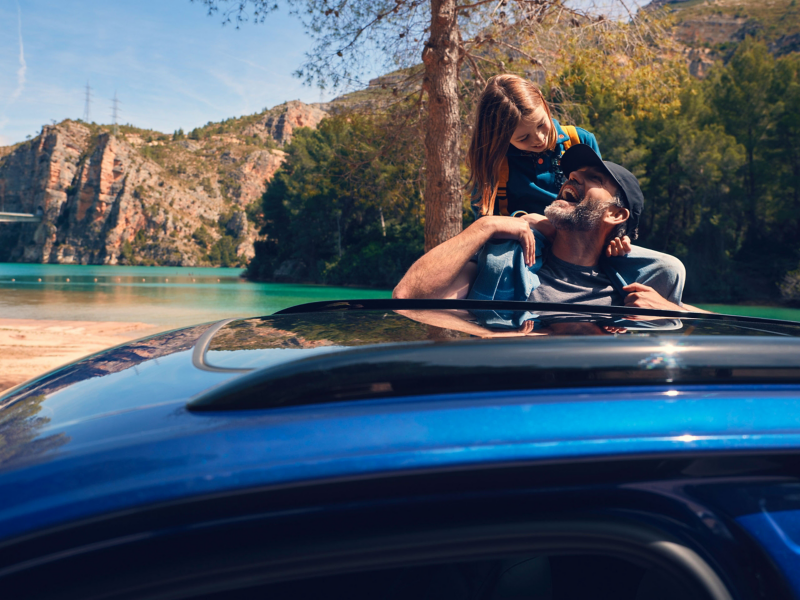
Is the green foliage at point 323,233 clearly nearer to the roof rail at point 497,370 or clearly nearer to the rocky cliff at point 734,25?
the roof rail at point 497,370

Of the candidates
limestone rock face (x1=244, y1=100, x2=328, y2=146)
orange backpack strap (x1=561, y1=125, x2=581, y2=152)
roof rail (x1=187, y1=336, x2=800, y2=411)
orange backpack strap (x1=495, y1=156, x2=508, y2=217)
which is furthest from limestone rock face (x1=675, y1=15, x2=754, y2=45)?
roof rail (x1=187, y1=336, x2=800, y2=411)

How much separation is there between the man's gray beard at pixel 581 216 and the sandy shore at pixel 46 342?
727cm

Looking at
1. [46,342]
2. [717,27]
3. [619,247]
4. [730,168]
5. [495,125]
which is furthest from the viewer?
[717,27]

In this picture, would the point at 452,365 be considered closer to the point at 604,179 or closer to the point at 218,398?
the point at 218,398

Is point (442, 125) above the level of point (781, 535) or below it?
above

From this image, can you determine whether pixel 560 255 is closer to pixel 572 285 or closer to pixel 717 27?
pixel 572 285

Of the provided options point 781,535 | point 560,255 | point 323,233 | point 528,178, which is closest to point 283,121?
point 323,233

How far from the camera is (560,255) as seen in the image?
2459 mm

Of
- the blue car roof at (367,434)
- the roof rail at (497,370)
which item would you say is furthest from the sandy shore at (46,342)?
the roof rail at (497,370)

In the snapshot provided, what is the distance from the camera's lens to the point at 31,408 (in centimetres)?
95

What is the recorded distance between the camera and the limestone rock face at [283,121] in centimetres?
17600

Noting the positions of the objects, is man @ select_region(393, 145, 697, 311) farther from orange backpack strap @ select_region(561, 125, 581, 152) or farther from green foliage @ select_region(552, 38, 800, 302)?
green foliage @ select_region(552, 38, 800, 302)

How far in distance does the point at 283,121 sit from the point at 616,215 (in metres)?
191

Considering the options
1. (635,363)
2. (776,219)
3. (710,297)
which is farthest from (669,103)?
(776,219)
